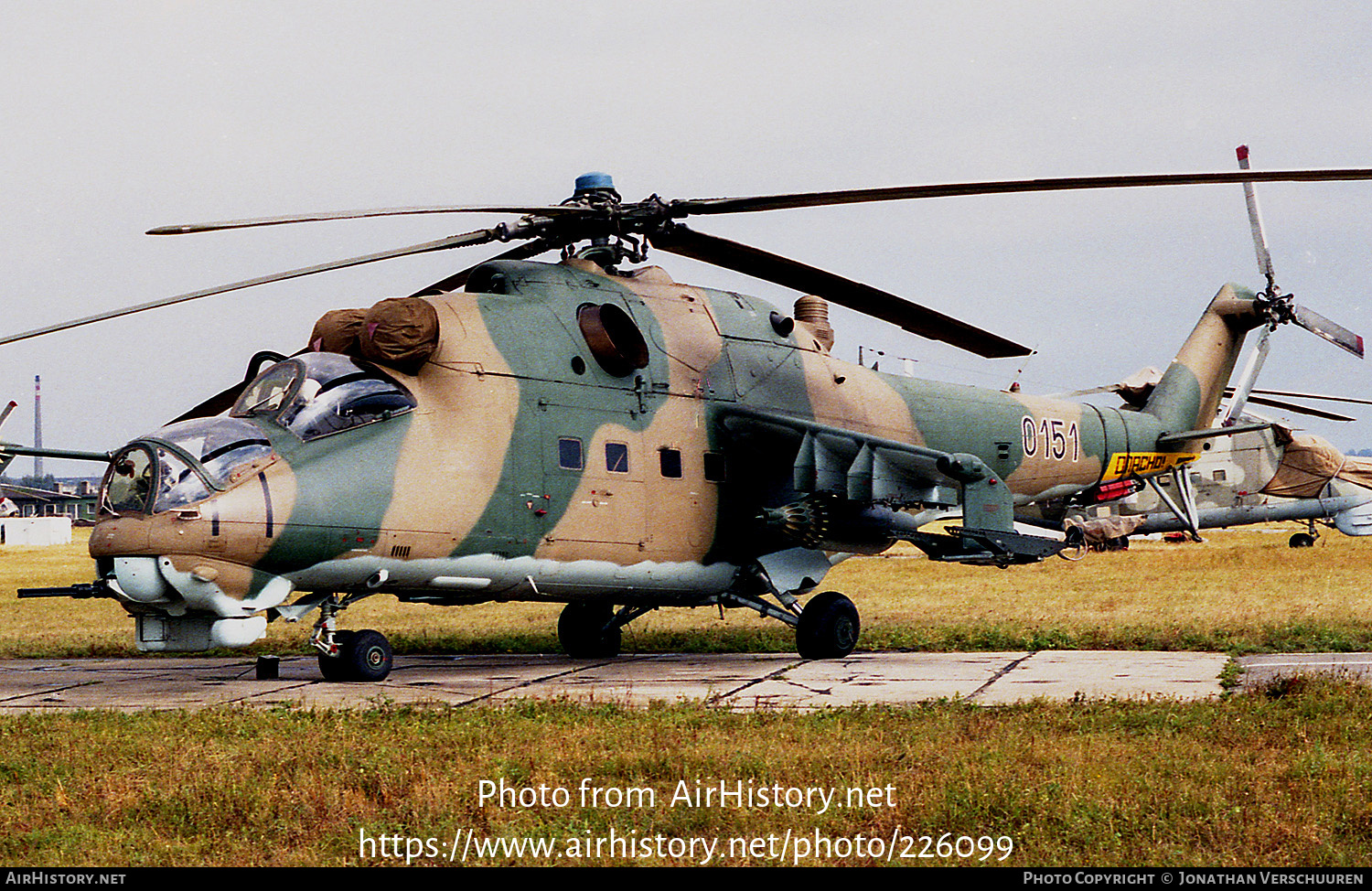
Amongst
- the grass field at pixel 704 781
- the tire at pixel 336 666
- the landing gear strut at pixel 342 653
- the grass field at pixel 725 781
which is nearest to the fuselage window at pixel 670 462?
the landing gear strut at pixel 342 653

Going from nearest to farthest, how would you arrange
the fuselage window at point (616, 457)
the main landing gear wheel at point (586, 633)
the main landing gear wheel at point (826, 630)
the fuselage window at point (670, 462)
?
the fuselage window at point (616, 457), the fuselage window at point (670, 462), the main landing gear wheel at point (826, 630), the main landing gear wheel at point (586, 633)

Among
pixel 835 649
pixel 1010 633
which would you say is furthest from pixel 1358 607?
pixel 835 649

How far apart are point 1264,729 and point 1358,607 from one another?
45.8 feet

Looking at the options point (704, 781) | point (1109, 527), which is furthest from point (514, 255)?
point (1109, 527)

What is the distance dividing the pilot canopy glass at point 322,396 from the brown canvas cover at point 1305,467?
41.0 metres

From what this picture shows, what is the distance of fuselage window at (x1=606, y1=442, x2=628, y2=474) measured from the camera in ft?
48.0

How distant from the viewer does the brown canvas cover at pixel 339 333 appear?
44.1 feet

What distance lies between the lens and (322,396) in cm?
1259

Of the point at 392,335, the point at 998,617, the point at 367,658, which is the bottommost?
the point at 998,617

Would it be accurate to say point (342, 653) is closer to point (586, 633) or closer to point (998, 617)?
point (586, 633)

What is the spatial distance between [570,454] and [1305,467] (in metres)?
40.6

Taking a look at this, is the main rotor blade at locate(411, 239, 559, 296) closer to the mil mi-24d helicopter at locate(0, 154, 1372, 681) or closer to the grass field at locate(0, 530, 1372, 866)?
the mil mi-24d helicopter at locate(0, 154, 1372, 681)

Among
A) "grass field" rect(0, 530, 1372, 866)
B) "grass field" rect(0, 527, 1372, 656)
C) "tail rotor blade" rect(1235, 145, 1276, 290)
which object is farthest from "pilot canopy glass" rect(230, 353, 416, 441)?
"tail rotor blade" rect(1235, 145, 1276, 290)

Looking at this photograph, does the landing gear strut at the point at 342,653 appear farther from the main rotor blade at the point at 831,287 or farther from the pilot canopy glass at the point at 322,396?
the main rotor blade at the point at 831,287
